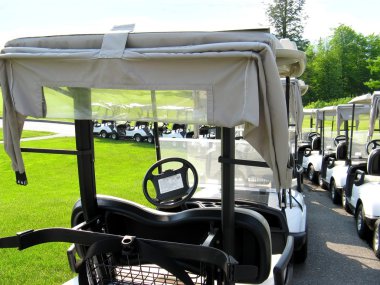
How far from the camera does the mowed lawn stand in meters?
4.01

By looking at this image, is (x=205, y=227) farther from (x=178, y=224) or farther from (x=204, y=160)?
(x=204, y=160)

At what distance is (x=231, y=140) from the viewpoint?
220 cm

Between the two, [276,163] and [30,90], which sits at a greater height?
[30,90]

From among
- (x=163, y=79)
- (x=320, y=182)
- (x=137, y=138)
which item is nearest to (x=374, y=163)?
(x=320, y=182)

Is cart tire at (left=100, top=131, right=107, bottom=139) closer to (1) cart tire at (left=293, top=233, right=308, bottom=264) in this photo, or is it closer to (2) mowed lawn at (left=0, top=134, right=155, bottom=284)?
(2) mowed lawn at (left=0, top=134, right=155, bottom=284)

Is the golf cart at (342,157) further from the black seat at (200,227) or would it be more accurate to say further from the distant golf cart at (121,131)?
the distant golf cart at (121,131)

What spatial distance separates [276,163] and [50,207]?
559cm

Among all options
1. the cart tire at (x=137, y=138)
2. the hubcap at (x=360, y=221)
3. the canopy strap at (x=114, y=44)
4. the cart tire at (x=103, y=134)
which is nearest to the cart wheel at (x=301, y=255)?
the hubcap at (x=360, y=221)

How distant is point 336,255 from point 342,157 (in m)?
3.51

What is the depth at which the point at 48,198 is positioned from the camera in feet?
25.1

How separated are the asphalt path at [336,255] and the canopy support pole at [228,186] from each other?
2.40 m

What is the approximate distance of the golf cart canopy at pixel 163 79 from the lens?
68.4 inches

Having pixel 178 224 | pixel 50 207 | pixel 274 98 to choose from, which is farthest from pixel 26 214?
pixel 274 98

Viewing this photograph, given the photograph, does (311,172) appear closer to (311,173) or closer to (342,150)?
(311,173)
